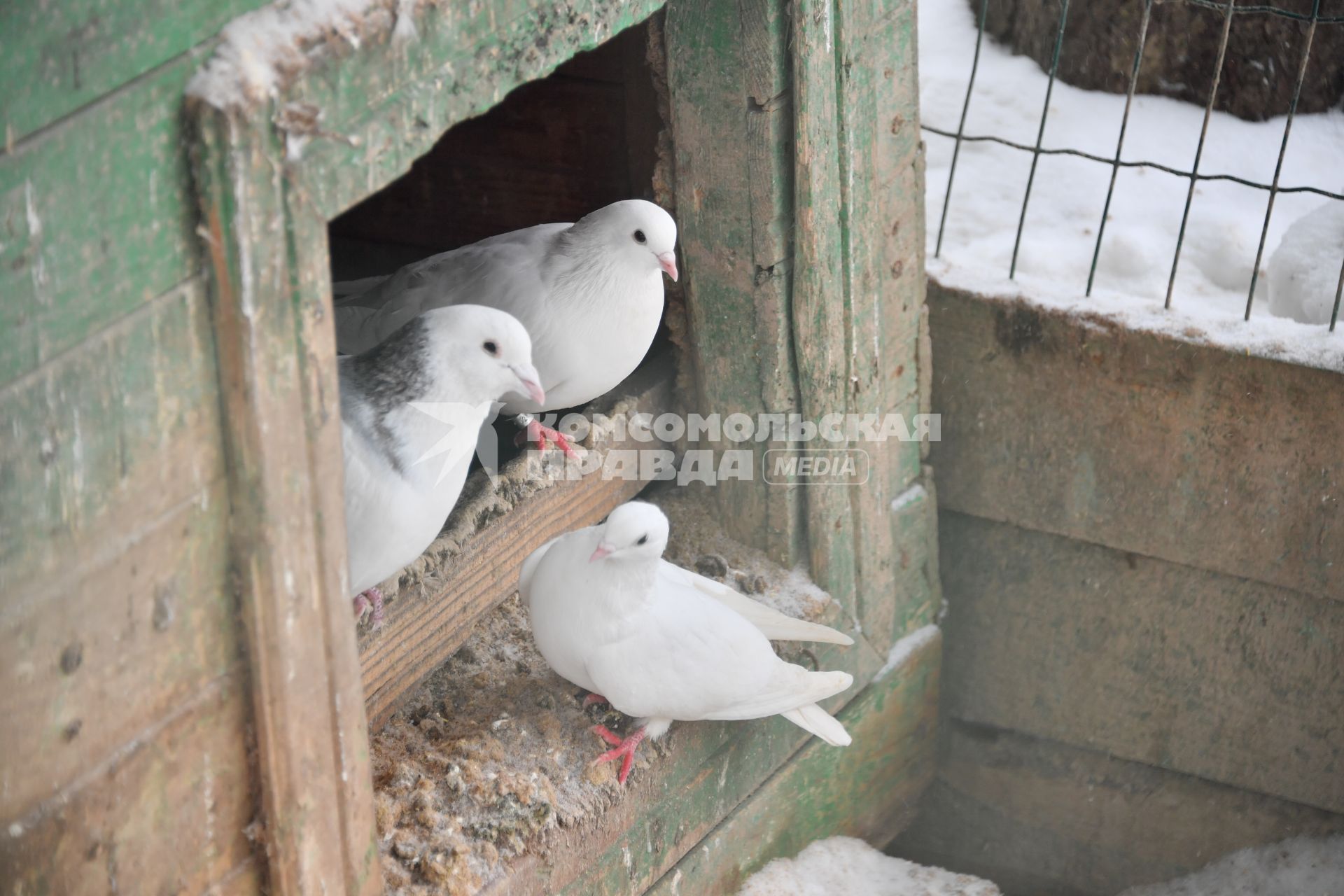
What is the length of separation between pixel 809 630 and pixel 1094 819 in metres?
1.47

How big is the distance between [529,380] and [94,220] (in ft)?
2.81

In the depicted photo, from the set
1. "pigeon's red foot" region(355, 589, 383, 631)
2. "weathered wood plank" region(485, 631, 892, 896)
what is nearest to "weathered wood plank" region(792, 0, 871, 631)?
"weathered wood plank" region(485, 631, 892, 896)

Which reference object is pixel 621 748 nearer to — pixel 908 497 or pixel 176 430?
pixel 908 497

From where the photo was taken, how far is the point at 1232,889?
358 cm

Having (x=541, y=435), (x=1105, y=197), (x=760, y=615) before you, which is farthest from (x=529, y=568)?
(x=1105, y=197)

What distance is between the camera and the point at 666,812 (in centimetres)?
272

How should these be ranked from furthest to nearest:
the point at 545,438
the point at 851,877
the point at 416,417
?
1. the point at 851,877
2. the point at 545,438
3. the point at 416,417

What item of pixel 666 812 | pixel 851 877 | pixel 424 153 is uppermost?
pixel 424 153

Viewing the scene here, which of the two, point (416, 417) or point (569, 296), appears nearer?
point (416, 417)

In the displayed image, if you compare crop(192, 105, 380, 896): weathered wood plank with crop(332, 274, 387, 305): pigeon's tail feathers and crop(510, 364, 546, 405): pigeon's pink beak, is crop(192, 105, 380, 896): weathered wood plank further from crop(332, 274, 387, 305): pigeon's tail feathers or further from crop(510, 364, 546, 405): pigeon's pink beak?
crop(332, 274, 387, 305): pigeon's tail feathers

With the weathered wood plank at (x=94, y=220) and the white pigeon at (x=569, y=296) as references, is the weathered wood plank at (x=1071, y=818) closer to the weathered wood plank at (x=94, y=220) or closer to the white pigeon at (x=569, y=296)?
the white pigeon at (x=569, y=296)

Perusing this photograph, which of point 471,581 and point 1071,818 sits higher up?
point 471,581

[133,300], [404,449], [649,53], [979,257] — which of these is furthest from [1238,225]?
[133,300]

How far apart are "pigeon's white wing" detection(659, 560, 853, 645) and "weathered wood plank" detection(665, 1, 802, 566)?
301mm
